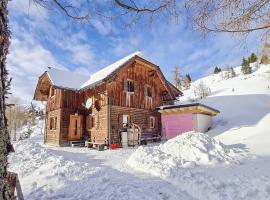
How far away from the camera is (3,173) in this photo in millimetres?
2146

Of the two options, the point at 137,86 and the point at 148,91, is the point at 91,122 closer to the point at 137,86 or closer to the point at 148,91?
the point at 137,86

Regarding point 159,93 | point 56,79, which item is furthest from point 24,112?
point 159,93

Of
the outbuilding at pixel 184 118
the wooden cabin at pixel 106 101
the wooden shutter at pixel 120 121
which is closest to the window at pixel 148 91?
the wooden cabin at pixel 106 101

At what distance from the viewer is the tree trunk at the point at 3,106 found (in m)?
2.14

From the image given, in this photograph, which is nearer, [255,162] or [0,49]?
[0,49]

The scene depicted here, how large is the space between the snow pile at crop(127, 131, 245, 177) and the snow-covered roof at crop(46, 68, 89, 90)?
482 inches

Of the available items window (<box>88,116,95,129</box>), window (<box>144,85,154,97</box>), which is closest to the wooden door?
window (<box>88,116,95,129</box>)

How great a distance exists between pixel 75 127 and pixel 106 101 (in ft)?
16.3

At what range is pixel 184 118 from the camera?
1805cm

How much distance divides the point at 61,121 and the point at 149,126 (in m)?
7.65

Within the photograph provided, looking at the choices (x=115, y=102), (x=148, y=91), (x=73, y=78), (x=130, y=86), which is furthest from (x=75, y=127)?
(x=148, y=91)

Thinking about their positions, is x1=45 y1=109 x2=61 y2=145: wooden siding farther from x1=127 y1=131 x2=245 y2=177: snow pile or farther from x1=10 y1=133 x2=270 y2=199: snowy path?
x1=127 y1=131 x2=245 y2=177: snow pile

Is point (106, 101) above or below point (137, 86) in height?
below

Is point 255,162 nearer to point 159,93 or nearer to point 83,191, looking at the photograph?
point 83,191
